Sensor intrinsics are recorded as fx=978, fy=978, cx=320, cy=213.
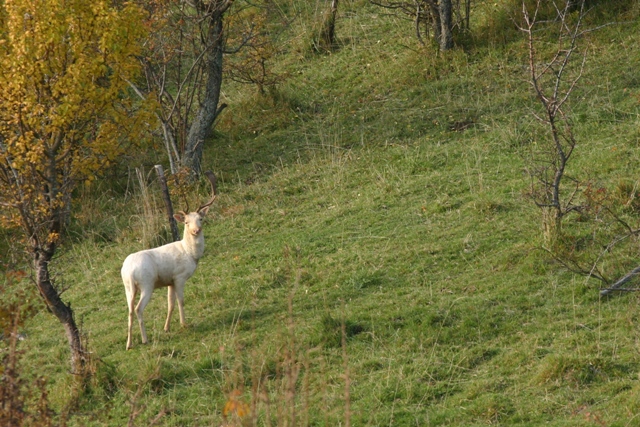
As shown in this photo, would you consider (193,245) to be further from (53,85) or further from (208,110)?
(208,110)

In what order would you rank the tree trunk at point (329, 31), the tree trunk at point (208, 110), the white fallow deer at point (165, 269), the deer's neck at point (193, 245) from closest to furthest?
the white fallow deer at point (165, 269), the deer's neck at point (193, 245), the tree trunk at point (208, 110), the tree trunk at point (329, 31)

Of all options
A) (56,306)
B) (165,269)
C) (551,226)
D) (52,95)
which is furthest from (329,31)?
(56,306)

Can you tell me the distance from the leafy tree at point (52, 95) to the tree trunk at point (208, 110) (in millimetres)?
6605

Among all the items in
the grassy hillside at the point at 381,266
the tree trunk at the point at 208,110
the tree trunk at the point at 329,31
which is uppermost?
the tree trunk at the point at 329,31

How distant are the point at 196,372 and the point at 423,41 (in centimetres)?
1211

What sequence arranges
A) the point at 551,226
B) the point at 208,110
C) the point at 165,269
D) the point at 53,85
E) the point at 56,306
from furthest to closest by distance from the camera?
the point at 208,110 → the point at 551,226 → the point at 165,269 → the point at 56,306 → the point at 53,85

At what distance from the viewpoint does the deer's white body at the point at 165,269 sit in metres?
11.5

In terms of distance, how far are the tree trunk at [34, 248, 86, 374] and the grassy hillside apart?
286 millimetres

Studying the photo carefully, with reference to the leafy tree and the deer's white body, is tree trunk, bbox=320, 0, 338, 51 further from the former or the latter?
the leafy tree

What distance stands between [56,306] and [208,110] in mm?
8107

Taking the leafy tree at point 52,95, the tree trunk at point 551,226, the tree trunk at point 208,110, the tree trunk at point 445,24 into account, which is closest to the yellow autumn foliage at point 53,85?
the leafy tree at point 52,95

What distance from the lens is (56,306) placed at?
10.9 meters

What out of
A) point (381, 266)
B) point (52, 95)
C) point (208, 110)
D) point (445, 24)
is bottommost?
point (381, 266)

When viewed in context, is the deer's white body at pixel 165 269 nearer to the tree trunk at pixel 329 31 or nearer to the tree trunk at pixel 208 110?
the tree trunk at pixel 208 110
